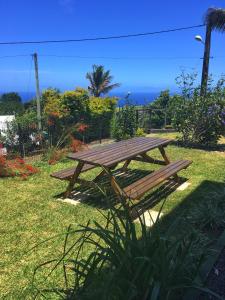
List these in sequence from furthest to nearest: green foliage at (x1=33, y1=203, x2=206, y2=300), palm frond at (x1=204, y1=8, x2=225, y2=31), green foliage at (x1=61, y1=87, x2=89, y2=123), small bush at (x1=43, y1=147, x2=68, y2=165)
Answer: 1. palm frond at (x1=204, y1=8, x2=225, y2=31)
2. green foliage at (x1=61, y1=87, x2=89, y2=123)
3. small bush at (x1=43, y1=147, x2=68, y2=165)
4. green foliage at (x1=33, y1=203, x2=206, y2=300)

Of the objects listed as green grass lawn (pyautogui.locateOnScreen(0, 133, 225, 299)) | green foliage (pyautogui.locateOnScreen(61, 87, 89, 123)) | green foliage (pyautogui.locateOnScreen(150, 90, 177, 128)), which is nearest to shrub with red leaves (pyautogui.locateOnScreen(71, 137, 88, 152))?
green grass lawn (pyautogui.locateOnScreen(0, 133, 225, 299))

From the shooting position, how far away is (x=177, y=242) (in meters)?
2.10

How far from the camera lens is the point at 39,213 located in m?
4.70

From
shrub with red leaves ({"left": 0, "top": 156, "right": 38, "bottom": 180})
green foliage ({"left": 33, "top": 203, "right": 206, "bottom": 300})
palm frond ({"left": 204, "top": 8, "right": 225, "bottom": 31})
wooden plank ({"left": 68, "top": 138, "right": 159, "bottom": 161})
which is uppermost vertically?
palm frond ({"left": 204, "top": 8, "right": 225, "bottom": 31})

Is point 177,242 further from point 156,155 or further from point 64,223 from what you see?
point 156,155

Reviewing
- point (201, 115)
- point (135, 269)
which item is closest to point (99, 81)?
point (201, 115)

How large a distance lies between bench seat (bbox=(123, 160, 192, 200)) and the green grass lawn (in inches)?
15.2

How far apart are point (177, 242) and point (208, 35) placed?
14242mm

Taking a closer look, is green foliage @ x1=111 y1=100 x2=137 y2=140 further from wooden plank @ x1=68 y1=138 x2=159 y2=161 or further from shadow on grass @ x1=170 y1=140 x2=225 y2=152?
wooden plank @ x1=68 y1=138 x2=159 y2=161

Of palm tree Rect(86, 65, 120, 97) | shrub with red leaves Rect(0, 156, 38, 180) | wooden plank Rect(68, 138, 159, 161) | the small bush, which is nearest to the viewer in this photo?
wooden plank Rect(68, 138, 159, 161)

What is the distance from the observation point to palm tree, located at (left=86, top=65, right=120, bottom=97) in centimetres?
4162

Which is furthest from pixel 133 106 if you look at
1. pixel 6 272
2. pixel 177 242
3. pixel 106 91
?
pixel 106 91

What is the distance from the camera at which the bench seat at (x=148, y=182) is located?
4332 millimetres

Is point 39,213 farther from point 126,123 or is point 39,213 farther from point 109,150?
point 126,123
